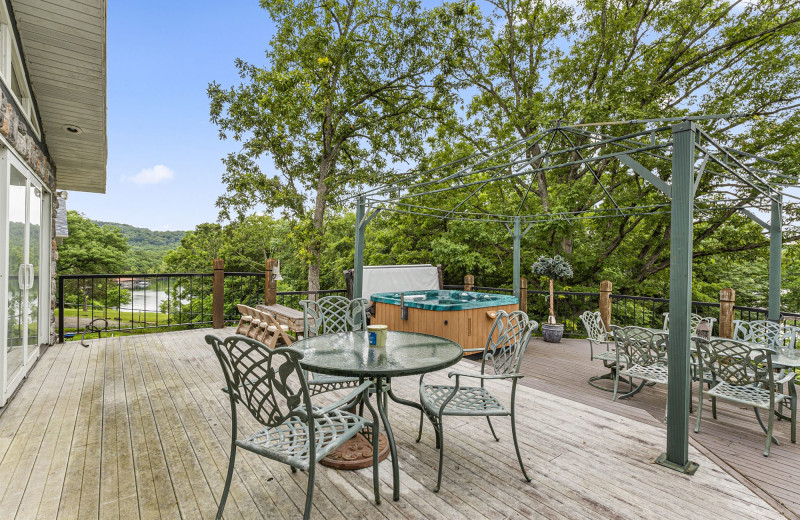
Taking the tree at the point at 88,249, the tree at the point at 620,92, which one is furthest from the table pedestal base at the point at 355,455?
the tree at the point at 88,249

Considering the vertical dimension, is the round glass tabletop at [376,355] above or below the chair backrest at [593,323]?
above

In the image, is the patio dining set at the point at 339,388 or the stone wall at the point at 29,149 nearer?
the patio dining set at the point at 339,388

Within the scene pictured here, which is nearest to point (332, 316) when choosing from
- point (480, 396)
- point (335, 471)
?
point (335, 471)

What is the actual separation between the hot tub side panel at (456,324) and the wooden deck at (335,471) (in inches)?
59.5

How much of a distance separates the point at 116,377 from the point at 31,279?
1.33 m

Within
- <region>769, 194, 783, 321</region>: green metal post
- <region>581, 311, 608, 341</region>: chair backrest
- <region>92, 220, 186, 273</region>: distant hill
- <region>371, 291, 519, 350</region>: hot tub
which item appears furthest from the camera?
<region>92, 220, 186, 273</region>: distant hill

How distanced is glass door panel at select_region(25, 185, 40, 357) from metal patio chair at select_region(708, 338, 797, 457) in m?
6.30

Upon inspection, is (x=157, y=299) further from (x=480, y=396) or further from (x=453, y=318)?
(x=480, y=396)

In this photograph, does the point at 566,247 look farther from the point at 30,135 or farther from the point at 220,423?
the point at 30,135

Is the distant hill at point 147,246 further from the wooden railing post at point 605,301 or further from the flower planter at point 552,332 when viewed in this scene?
the wooden railing post at point 605,301

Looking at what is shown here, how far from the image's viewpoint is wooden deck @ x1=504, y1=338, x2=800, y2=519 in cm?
212

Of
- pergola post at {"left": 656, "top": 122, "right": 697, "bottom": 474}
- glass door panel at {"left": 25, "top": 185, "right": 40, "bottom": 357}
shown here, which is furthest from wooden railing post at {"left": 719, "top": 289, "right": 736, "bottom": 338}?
glass door panel at {"left": 25, "top": 185, "right": 40, "bottom": 357}

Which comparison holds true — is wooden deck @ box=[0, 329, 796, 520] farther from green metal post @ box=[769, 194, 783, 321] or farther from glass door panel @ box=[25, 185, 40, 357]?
green metal post @ box=[769, 194, 783, 321]

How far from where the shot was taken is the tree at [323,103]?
913 cm
